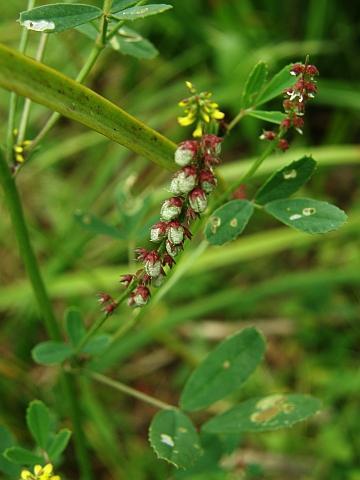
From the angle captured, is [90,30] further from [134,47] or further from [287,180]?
[287,180]

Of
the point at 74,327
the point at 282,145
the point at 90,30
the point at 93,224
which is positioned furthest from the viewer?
the point at 93,224

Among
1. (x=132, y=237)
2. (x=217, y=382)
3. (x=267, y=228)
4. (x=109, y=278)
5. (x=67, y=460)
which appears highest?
(x=267, y=228)

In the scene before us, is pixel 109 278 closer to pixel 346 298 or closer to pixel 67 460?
pixel 67 460

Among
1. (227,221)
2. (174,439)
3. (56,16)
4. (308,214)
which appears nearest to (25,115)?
(56,16)

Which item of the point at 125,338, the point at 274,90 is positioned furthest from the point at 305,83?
the point at 125,338

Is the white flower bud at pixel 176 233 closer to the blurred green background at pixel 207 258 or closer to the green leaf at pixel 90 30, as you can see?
the green leaf at pixel 90 30

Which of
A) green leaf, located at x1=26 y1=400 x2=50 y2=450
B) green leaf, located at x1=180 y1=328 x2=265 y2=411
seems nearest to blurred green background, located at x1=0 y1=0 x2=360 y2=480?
green leaf, located at x1=180 y1=328 x2=265 y2=411

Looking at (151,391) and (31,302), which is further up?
(31,302)
